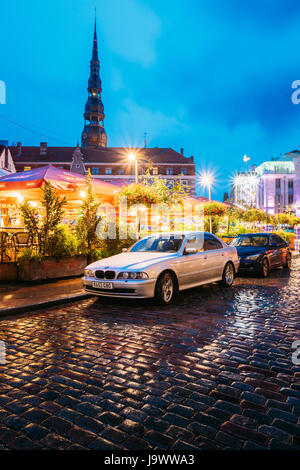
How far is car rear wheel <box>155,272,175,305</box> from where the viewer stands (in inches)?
256

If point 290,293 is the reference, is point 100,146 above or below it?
above

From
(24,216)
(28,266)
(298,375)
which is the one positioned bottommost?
(298,375)

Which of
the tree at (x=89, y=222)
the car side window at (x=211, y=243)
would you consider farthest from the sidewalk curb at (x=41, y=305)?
the tree at (x=89, y=222)

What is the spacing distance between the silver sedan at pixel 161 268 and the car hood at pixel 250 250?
9.20 ft

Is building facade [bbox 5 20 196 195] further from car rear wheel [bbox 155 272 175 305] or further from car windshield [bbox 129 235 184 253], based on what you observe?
car rear wheel [bbox 155 272 175 305]

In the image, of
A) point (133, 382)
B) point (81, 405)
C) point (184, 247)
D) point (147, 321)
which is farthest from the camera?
point (184, 247)

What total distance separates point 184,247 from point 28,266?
4.57 meters

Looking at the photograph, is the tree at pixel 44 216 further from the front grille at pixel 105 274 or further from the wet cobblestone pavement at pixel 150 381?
the wet cobblestone pavement at pixel 150 381

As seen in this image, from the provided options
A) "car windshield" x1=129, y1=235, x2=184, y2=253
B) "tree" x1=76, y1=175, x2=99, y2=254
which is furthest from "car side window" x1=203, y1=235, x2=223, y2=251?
"tree" x1=76, y1=175, x2=99, y2=254

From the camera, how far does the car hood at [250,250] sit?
37.9 feet
